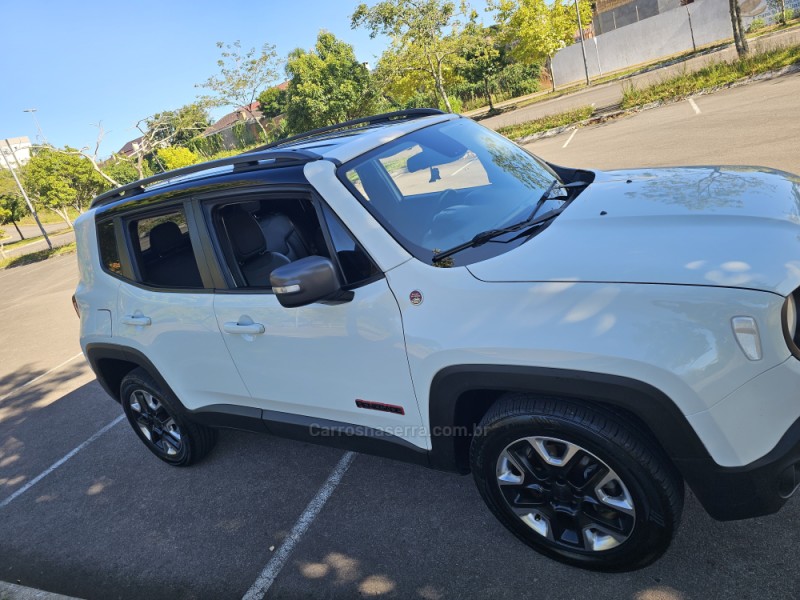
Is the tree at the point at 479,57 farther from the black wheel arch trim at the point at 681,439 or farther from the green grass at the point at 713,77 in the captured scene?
the black wheel arch trim at the point at 681,439

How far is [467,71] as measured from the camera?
111 feet

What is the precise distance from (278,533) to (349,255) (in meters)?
1.77

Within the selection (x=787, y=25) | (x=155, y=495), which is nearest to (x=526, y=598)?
(x=155, y=495)

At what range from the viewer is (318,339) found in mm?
2695

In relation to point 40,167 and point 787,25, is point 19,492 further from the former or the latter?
point 787,25

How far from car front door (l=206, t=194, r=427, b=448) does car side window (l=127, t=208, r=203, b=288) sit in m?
0.29

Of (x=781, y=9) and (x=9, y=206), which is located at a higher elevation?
(x=9, y=206)

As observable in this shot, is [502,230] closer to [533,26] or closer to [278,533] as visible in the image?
[278,533]

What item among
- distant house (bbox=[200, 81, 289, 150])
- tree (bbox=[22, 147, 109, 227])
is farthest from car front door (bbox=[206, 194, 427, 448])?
distant house (bbox=[200, 81, 289, 150])

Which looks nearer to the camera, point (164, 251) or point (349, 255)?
point (349, 255)

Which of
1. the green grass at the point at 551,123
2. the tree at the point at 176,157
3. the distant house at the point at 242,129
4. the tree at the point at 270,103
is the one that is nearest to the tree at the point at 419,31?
the green grass at the point at 551,123

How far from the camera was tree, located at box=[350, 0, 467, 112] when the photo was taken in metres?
29.6

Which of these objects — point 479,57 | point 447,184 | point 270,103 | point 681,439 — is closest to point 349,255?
point 447,184

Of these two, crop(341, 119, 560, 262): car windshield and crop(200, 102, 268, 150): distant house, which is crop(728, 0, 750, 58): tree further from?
crop(200, 102, 268, 150): distant house
